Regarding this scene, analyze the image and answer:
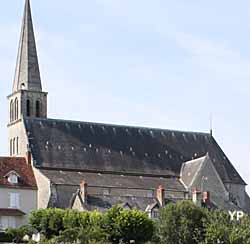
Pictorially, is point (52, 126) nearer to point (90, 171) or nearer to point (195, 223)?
point (90, 171)

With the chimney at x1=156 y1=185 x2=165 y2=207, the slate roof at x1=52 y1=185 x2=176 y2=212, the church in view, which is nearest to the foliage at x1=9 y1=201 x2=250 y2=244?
the slate roof at x1=52 y1=185 x2=176 y2=212

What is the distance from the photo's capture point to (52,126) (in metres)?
89.1

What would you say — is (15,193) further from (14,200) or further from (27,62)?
(27,62)

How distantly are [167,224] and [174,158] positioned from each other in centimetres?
2339

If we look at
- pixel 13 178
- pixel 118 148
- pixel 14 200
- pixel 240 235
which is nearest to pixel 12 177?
pixel 13 178

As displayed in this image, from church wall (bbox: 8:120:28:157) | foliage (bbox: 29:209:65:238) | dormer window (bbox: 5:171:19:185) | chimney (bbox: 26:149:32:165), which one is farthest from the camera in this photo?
church wall (bbox: 8:120:28:157)

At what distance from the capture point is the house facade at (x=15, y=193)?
81.2 m

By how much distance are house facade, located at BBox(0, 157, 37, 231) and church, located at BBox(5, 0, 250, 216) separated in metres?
0.81

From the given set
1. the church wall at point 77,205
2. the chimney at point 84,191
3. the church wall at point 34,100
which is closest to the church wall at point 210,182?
the chimney at point 84,191

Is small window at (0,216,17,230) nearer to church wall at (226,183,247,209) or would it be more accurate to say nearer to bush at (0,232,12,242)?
bush at (0,232,12,242)

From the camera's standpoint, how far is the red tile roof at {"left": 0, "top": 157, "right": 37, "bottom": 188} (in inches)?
3248

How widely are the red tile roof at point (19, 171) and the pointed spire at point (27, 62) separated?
10.3 meters

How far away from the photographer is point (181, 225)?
69.1 meters

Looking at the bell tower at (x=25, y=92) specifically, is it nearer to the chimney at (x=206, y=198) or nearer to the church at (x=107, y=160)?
the church at (x=107, y=160)
